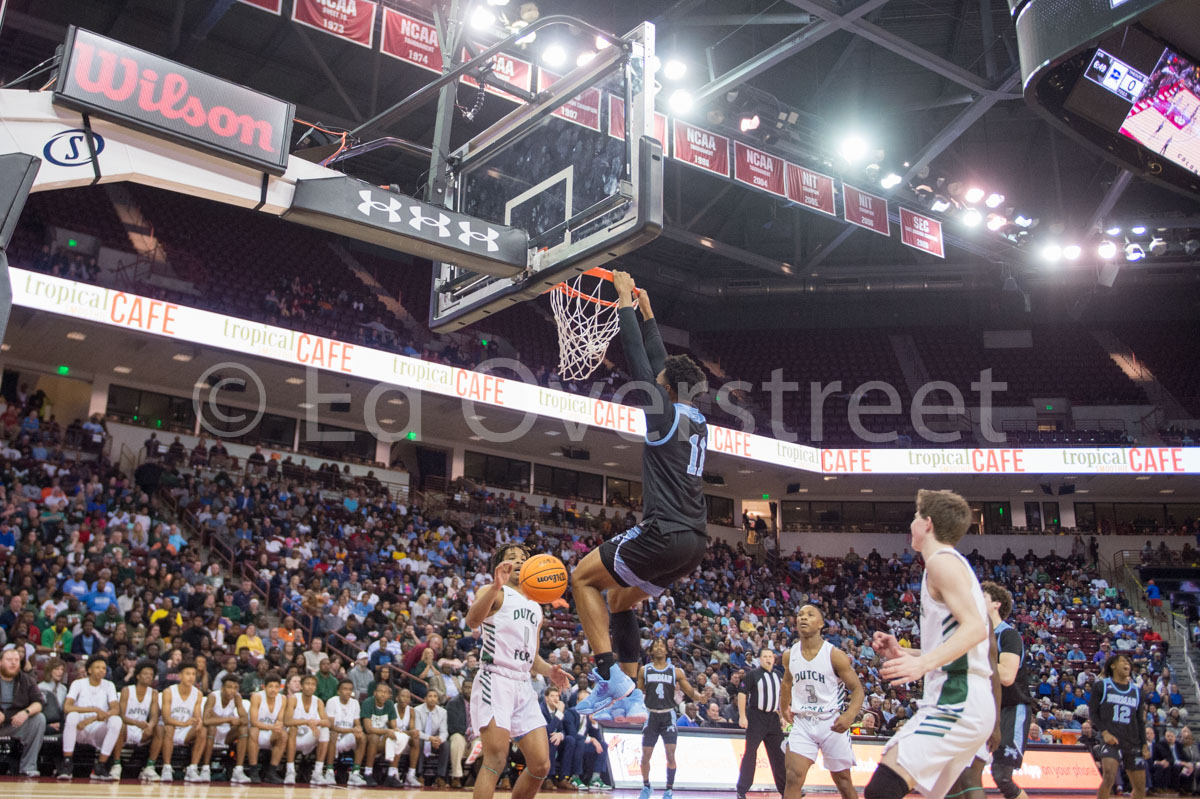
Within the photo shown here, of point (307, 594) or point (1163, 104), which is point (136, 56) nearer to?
point (1163, 104)

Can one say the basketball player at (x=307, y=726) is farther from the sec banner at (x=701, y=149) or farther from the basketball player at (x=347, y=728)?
the sec banner at (x=701, y=149)

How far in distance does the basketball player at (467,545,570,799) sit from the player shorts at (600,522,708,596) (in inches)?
31.7

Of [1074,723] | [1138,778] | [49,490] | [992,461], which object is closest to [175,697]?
[49,490]

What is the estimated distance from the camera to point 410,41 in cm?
1466

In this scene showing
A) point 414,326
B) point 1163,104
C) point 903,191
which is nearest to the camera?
point 1163,104

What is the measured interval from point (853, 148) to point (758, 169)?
2.45 metres

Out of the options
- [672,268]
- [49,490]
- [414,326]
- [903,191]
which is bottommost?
[49,490]

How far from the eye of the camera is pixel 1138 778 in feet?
31.8

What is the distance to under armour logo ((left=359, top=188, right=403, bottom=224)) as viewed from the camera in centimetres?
663

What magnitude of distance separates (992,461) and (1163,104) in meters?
21.0

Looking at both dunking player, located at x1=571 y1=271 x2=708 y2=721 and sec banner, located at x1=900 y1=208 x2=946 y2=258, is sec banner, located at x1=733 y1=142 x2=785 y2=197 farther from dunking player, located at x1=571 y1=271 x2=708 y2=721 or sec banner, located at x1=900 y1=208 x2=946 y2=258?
dunking player, located at x1=571 y1=271 x2=708 y2=721

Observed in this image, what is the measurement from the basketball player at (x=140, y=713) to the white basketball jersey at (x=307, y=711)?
5.09 ft

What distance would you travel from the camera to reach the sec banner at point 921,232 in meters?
21.1

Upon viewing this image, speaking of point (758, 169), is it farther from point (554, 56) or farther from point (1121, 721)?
point (1121, 721)
